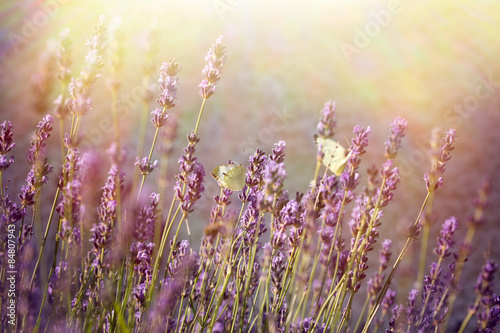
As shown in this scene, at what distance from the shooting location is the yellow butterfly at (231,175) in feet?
5.66

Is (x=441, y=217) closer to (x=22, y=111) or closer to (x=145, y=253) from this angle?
(x=145, y=253)

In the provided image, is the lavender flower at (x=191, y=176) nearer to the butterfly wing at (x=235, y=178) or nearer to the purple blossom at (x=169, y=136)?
the butterfly wing at (x=235, y=178)

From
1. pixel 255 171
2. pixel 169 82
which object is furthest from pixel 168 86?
pixel 255 171

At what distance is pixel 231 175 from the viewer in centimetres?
179

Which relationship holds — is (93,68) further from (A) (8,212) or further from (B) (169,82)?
(A) (8,212)

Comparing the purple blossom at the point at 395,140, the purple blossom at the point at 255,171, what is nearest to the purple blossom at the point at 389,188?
the purple blossom at the point at 395,140

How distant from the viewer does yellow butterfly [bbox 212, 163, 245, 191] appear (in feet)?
5.66

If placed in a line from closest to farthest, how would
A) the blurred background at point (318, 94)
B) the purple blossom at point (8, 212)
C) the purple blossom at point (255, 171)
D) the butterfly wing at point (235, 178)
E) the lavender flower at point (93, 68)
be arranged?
the lavender flower at point (93, 68) → the purple blossom at point (8, 212) → the purple blossom at point (255, 171) → the butterfly wing at point (235, 178) → the blurred background at point (318, 94)

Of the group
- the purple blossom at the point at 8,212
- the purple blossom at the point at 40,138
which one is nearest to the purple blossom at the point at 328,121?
the purple blossom at the point at 40,138

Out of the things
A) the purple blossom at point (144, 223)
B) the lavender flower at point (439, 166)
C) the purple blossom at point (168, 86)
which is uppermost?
the purple blossom at point (168, 86)

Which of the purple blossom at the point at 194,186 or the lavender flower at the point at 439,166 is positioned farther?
the purple blossom at the point at 194,186

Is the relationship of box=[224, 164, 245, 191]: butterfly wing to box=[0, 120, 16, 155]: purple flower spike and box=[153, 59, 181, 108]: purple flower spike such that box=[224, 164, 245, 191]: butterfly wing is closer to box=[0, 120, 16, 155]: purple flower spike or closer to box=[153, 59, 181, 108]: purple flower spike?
box=[153, 59, 181, 108]: purple flower spike

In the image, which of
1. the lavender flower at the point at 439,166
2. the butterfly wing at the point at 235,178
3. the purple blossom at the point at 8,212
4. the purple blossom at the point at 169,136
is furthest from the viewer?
the butterfly wing at the point at 235,178

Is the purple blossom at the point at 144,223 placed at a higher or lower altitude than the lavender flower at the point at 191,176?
lower
